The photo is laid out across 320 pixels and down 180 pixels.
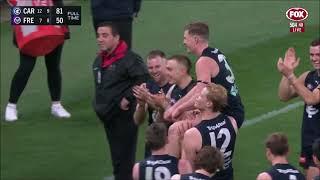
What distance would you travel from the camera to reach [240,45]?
559 inches

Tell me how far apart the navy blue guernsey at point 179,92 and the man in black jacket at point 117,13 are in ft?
7.58

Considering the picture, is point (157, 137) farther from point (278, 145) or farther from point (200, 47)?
point (200, 47)

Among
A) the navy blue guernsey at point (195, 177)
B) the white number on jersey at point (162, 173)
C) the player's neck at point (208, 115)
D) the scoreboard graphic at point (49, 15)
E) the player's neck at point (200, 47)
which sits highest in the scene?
the scoreboard graphic at point (49, 15)

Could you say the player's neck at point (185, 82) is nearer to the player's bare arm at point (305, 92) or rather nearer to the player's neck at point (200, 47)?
the player's neck at point (200, 47)

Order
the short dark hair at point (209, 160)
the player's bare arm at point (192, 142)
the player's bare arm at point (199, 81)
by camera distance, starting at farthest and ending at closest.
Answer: the player's bare arm at point (199, 81), the player's bare arm at point (192, 142), the short dark hair at point (209, 160)

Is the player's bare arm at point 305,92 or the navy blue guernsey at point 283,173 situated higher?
the player's bare arm at point 305,92

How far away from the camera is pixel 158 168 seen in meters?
6.39

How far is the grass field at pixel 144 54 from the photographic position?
9.62 metres

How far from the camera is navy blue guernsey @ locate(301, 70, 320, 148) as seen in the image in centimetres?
743

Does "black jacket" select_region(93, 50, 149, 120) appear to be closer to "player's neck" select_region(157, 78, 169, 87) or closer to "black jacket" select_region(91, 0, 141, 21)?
"player's neck" select_region(157, 78, 169, 87)

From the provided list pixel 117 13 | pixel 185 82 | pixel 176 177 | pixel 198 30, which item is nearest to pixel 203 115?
pixel 185 82

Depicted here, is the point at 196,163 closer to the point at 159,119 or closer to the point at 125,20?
the point at 159,119

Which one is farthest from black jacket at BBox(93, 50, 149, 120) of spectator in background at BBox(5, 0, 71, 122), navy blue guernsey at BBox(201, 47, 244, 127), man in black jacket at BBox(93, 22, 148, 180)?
spectator in background at BBox(5, 0, 71, 122)

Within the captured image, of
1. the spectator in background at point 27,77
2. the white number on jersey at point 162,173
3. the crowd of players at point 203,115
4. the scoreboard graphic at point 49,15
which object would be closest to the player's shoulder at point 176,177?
the crowd of players at point 203,115
